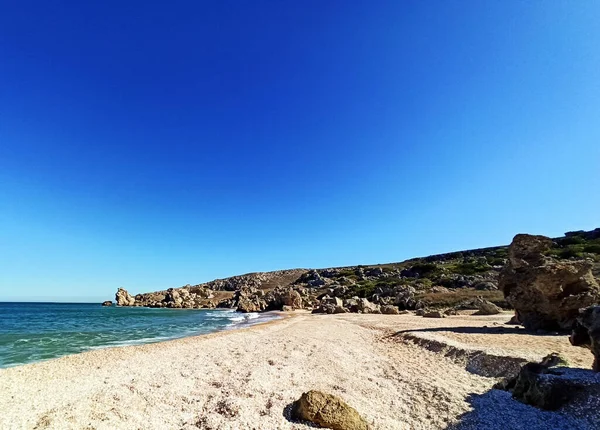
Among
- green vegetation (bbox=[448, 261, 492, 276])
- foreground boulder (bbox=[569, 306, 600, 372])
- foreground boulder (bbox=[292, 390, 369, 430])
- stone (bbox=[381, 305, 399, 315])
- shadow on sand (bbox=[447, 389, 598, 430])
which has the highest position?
green vegetation (bbox=[448, 261, 492, 276])

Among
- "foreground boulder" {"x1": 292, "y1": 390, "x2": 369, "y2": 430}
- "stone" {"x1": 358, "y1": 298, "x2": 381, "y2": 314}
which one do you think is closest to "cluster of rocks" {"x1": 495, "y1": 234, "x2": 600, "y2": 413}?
"foreground boulder" {"x1": 292, "y1": 390, "x2": 369, "y2": 430}

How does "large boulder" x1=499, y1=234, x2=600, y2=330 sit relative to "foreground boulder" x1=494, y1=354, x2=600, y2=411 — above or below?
above

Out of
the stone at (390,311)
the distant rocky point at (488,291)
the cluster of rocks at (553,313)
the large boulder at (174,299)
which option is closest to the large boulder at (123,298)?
the distant rocky point at (488,291)

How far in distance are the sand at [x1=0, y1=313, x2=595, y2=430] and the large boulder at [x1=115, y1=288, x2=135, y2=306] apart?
340 feet

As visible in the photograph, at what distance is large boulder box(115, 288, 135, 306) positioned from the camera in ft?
354

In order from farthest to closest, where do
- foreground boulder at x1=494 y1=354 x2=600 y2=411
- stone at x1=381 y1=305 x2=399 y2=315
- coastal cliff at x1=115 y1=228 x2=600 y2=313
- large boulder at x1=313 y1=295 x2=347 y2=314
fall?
large boulder at x1=313 y1=295 x2=347 y2=314
stone at x1=381 y1=305 x2=399 y2=315
coastal cliff at x1=115 y1=228 x2=600 y2=313
foreground boulder at x1=494 y1=354 x2=600 y2=411

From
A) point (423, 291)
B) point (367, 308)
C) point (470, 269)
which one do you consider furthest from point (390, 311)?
point (470, 269)

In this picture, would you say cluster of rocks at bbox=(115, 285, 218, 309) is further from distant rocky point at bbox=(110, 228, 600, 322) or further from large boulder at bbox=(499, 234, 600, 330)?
large boulder at bbox=(499, 234, 600, 330)

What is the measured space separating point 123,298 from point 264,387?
114983 millimetres

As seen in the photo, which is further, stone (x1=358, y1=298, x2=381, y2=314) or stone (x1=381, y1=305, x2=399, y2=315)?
stone (x1=358, y1=298, x2=381, y2=314)

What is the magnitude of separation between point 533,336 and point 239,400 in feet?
50.0

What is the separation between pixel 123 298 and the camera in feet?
358

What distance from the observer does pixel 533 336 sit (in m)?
16.9

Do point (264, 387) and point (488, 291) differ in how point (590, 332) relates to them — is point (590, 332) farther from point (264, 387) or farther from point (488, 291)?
point (488, 291)
